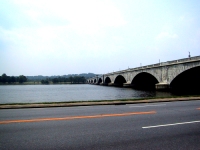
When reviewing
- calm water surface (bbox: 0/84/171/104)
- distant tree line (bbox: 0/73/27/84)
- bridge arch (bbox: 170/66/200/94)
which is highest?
distant tree line (bbox: 0/73/27/84)

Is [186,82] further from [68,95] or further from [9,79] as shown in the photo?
[9,79]

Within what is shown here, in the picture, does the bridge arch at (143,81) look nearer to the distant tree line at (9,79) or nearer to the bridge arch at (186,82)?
the bridge arch at (186,82)

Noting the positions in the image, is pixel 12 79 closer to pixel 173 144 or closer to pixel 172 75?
pixel 172 75

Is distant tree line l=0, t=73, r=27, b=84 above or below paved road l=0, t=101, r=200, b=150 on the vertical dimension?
above

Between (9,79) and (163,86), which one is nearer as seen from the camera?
(163,86)

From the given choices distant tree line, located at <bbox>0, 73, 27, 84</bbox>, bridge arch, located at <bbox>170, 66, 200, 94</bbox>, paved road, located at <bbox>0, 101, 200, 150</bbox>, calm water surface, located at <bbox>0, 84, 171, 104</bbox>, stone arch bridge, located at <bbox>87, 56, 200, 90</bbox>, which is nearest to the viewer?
paved road, located at <bbox>0, 101, 200, 150</bbox>

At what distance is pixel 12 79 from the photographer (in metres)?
155

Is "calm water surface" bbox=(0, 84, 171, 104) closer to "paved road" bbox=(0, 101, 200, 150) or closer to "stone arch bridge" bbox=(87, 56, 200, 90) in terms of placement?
"stone arch bridge" bbox=(87, 56, 200, 90)

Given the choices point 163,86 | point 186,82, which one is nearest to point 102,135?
point 163,86

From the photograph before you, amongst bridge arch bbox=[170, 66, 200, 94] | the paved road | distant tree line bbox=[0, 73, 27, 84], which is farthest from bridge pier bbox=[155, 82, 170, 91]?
distant tree line bbox=[0, 73, 27, 84]

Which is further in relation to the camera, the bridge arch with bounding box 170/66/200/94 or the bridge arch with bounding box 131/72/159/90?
the bridge arch with bounding box 131/72/159/90

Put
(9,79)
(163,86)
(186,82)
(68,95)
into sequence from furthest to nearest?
(9,79), (186,82), (163,86), (68,95)

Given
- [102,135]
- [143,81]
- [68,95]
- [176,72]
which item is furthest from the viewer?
[143,81]

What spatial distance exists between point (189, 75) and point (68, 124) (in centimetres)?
4199
